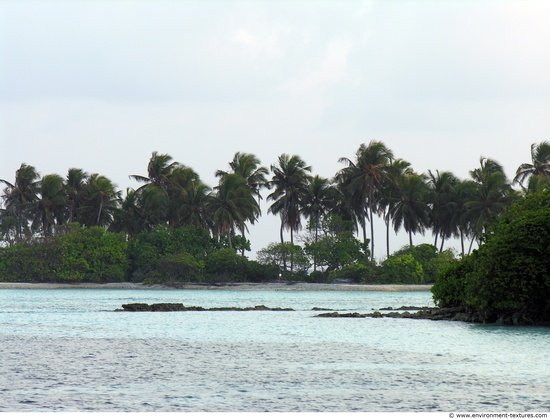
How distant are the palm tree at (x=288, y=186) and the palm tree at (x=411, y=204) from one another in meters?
10.7

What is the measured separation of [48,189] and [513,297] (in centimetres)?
6814

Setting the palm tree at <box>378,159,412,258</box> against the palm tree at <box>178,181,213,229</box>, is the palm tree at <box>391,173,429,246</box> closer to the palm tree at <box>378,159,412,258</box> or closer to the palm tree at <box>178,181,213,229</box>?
the palm tree at <box>378,159,412,258</box>

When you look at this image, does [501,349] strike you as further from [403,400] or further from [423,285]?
[423,285]

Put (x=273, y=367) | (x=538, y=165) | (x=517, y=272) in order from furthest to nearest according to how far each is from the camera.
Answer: (x=538, y=165)
(x=517, y=272)
(x=273, y=367)

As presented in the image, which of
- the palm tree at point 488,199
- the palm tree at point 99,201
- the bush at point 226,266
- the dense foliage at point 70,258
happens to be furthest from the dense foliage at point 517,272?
the palm tree at point 99,201

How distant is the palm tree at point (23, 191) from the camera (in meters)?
93.2

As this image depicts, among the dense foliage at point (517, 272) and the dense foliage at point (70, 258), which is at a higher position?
the dense foliage at point (70, 258)

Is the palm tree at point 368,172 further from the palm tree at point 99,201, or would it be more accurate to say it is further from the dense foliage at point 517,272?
the dense foliage at point 517,272

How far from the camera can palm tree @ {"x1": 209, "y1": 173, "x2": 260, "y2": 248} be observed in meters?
85.1

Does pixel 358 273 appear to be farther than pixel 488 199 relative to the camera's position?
Yes

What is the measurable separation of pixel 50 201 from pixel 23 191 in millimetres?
3352

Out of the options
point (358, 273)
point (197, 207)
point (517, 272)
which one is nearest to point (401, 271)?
point (358, 273)

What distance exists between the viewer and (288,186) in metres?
92.9

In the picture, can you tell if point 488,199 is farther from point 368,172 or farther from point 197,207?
point 197,207
